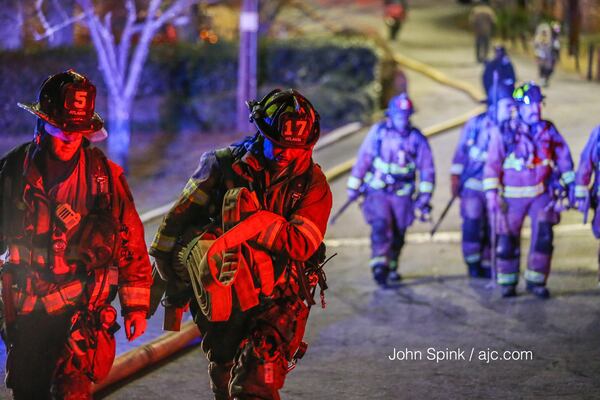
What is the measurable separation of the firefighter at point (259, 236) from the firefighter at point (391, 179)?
5.00 m

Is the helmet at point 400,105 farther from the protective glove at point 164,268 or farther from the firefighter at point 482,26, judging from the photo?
the firefighter at point 482,26

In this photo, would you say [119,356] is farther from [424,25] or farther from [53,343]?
[424,25]

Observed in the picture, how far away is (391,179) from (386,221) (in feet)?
1.38

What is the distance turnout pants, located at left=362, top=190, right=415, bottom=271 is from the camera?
1075cm

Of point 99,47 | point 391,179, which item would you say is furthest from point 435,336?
point 99,47

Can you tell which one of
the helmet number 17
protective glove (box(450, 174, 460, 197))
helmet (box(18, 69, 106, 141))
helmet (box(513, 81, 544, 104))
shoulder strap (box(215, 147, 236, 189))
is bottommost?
protective glove (box(450, 174, 460, 197))

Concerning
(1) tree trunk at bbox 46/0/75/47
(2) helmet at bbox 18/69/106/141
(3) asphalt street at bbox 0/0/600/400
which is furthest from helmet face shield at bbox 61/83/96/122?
(1) tree trunk at bbox 46/0/75/47

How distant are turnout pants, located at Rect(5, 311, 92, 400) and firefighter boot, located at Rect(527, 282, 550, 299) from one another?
568 centimetres

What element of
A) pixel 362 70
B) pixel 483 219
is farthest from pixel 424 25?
pixel 483 219

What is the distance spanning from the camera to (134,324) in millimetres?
5645

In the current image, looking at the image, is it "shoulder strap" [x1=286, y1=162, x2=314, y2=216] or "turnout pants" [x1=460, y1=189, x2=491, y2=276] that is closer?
"shoulder strap" [x1=286, y1=162, x2=314, y2=216]

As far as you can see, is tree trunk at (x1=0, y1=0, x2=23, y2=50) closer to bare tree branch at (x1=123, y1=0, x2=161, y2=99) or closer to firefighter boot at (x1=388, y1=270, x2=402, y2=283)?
bare tree branch at (x1=123, y1=0, x2=161, y2=99)

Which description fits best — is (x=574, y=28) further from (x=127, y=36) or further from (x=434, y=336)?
(x=434, y=336)

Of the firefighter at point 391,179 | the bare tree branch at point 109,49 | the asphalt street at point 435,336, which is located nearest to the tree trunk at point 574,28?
the bare tree branch at point 109,49
